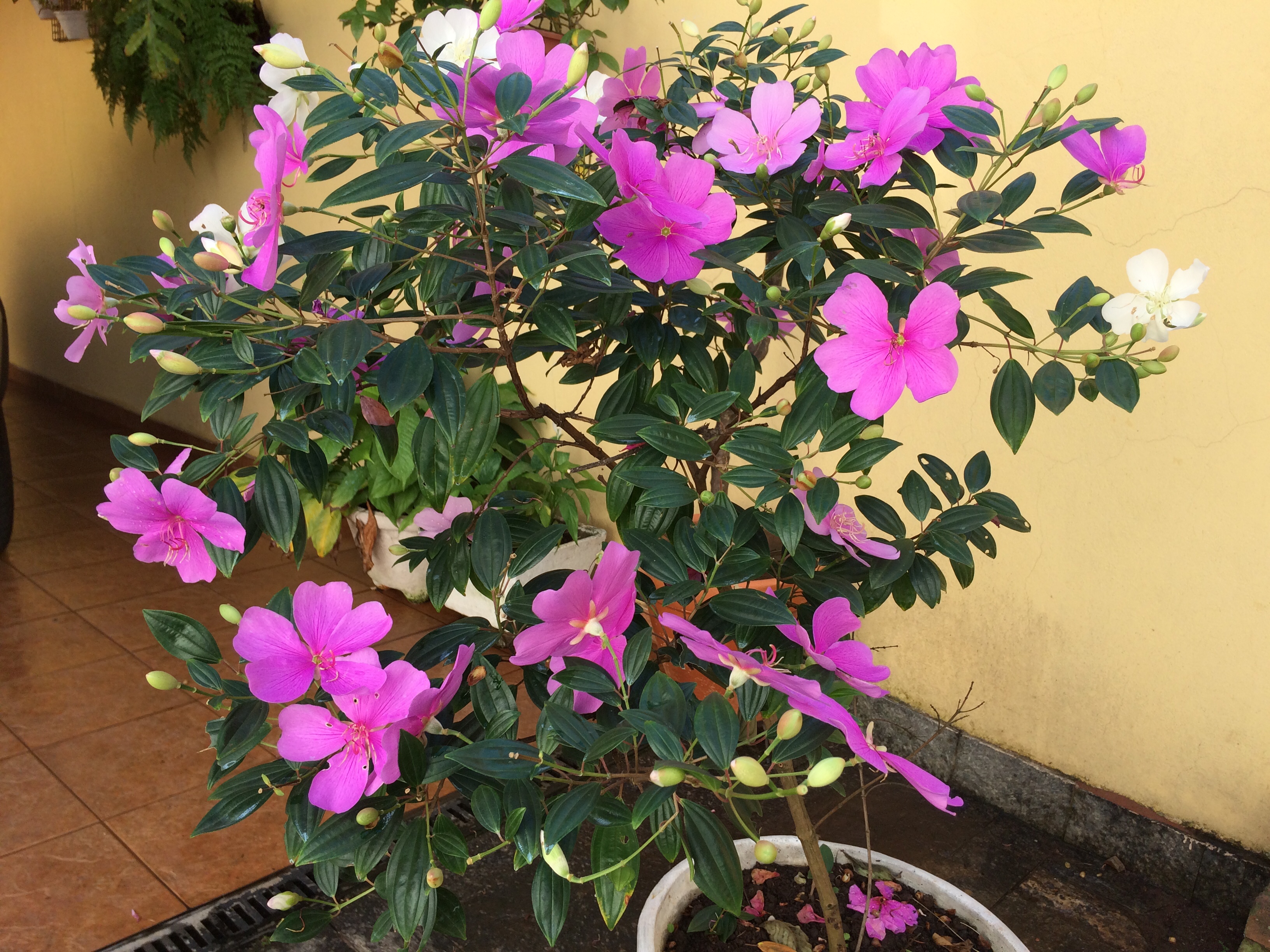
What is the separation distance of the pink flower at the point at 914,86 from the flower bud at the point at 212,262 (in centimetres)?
52

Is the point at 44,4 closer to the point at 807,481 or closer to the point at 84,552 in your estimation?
the point at 84,552

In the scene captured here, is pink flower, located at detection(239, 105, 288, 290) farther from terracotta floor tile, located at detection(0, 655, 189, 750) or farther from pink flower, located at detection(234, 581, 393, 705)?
terracotta floor tile, located at detection(0, 655, 189, 750)

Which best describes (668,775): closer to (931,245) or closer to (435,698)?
(435,698)

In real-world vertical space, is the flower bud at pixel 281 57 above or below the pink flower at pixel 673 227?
above

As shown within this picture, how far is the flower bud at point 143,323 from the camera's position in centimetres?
69

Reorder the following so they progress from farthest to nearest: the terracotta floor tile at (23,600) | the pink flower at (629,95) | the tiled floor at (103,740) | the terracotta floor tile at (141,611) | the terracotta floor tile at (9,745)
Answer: the terracotta floor tile at (23,600), the terracotta floor tile at (141,611), the terracotta floor tile at (9,745), the tiled floor at (103,740), the pink flower at (629,95)

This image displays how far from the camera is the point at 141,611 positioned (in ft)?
9.20

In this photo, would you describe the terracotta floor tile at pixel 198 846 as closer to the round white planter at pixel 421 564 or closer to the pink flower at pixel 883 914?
the round white planter at pixel 421 564

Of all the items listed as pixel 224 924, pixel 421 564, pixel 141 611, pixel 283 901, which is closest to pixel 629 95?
pixel 283 901

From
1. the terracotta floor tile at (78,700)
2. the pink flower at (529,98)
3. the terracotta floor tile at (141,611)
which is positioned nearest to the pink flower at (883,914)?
the pink flower at (529,98)

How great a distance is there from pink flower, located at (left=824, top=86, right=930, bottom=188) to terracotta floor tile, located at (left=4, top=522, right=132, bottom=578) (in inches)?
121

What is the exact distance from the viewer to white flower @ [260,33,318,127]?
2.67 feet

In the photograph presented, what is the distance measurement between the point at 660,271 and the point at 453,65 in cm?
22

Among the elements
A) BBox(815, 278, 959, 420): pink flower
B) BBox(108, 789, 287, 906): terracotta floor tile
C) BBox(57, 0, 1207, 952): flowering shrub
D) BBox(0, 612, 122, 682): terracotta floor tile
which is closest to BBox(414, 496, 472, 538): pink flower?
BBox(57, 0, 1207, 952): flowering shrub
